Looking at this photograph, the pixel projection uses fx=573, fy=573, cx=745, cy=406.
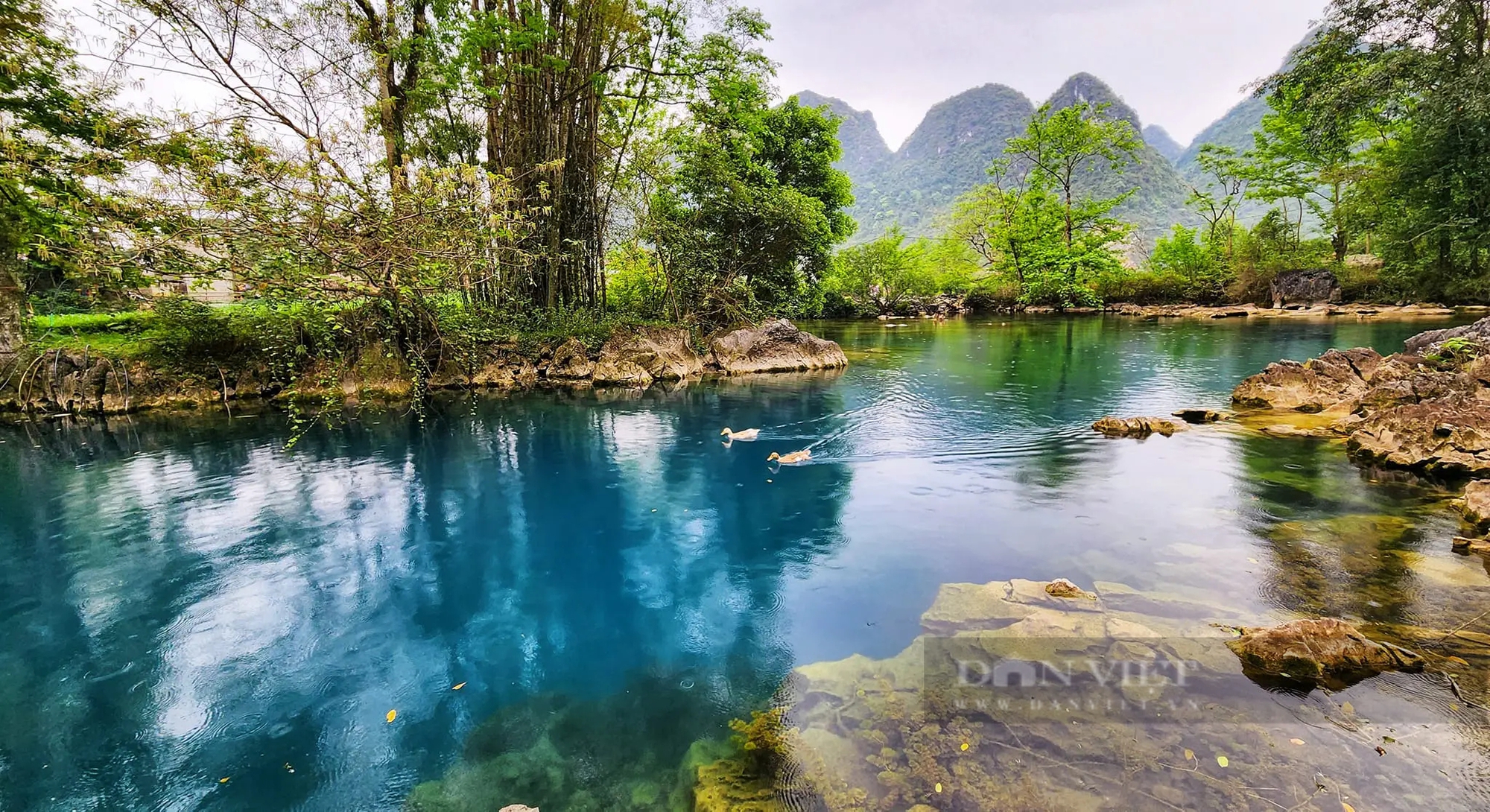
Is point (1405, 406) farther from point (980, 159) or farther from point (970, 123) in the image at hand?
point (970, 123)

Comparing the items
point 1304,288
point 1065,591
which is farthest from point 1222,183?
point 1065,591

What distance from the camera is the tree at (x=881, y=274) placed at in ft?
120

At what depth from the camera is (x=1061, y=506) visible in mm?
6234

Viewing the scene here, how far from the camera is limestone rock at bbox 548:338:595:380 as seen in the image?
15.8m

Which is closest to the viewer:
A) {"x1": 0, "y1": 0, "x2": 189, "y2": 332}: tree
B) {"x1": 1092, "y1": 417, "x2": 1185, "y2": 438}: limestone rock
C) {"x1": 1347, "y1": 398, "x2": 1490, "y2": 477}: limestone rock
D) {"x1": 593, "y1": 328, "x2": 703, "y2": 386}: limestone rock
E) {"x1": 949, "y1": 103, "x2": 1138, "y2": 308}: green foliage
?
{"x1": 1347, "y1": 398, "x2": 1490, "y2": 477}: limestone rock

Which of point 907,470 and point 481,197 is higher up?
point 481,197

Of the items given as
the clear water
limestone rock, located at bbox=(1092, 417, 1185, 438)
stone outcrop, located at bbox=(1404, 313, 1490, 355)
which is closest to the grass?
the clear water

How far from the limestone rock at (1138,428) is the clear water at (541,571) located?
42cm

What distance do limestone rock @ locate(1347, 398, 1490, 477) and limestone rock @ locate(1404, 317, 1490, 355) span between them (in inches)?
118

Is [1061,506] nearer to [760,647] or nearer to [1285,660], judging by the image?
[1285,660]

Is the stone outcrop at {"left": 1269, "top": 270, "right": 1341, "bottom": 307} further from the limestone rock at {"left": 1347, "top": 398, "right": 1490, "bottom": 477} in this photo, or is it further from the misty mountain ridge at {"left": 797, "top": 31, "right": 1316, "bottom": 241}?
the limestone rock at {"left": 1347, "top": 398, "right": 1490, "bottom": 477}

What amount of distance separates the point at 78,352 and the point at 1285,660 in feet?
66.7

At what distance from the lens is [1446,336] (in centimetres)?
980

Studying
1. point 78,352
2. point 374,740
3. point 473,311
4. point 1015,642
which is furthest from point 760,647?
point 78,352
